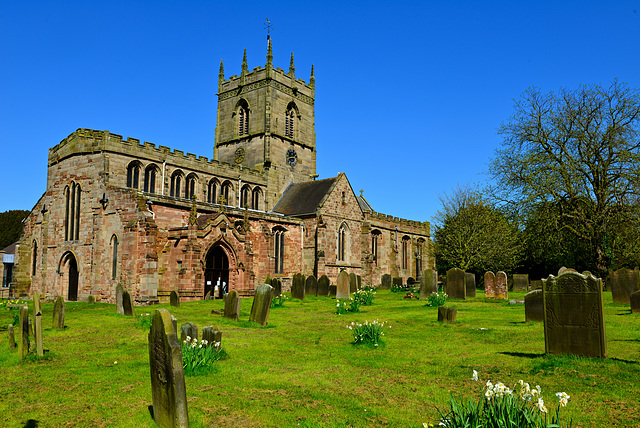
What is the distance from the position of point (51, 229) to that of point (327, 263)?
1752cm

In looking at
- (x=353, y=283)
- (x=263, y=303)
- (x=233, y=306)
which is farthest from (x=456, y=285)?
(x=233, y=306)

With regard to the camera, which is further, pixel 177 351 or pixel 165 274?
pixel 165 274

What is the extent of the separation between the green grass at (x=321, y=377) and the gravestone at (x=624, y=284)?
5715mm

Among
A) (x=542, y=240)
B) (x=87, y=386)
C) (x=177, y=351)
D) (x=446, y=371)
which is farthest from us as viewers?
(x=542, y=240)

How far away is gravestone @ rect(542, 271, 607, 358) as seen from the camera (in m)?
7.70

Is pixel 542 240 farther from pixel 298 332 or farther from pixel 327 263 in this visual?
pixel 298 332

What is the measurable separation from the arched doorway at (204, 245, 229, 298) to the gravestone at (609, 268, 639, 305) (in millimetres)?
18193

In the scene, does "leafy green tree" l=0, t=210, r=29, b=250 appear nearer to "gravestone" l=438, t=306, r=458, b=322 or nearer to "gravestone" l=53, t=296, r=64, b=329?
"gravestone" l=53, t=296, r=64, b=329

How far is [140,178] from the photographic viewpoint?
29.4 meters

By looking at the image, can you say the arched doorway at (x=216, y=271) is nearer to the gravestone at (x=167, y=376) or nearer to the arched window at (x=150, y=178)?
the arched window at (x=150, y=178)

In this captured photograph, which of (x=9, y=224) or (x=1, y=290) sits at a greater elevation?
(x=9, y=224)

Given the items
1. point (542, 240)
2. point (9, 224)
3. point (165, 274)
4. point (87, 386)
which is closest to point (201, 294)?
point (165, 274)

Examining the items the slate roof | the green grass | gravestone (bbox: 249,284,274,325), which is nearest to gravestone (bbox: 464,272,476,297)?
the green grass

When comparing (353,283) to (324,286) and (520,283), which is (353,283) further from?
(520,283)
